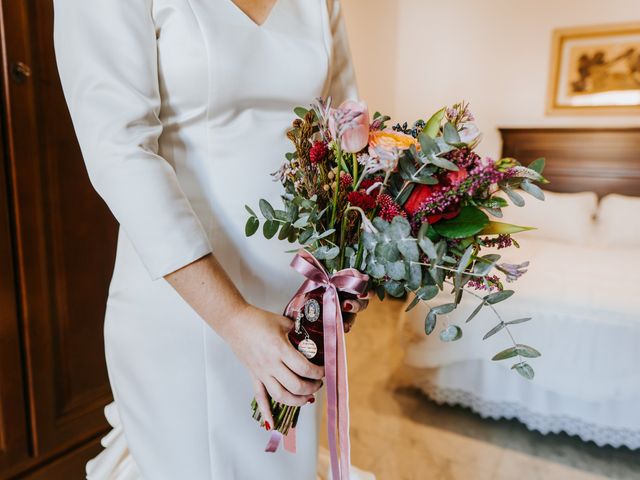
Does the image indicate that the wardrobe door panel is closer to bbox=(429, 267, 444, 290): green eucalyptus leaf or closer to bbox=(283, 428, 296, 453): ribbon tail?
bbox=(283, 428, 296, 453): ribbon tail

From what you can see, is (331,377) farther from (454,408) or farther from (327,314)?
(454,408)

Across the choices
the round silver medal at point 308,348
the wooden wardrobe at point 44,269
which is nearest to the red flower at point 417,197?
the round silver medal at point 308,348

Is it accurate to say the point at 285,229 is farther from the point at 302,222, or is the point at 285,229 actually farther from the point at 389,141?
the point at 389,141

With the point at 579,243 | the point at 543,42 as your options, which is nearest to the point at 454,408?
the point at 579,243

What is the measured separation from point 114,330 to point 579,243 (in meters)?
3.46

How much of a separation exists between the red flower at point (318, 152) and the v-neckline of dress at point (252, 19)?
0.29m

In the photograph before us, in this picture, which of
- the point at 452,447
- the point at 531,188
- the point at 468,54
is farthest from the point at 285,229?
the point at 468,54

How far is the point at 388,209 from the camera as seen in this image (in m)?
0.68

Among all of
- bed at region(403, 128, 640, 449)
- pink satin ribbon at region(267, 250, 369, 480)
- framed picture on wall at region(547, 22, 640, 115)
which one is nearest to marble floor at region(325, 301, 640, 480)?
bed at region(403, 128, 640, 449)

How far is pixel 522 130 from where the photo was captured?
162 inches

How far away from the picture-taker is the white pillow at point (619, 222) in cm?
343

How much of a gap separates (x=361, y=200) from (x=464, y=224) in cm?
14

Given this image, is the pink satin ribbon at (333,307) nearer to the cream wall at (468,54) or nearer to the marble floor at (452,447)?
the marble floor at (452,447)

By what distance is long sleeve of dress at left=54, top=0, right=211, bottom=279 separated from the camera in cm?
72
